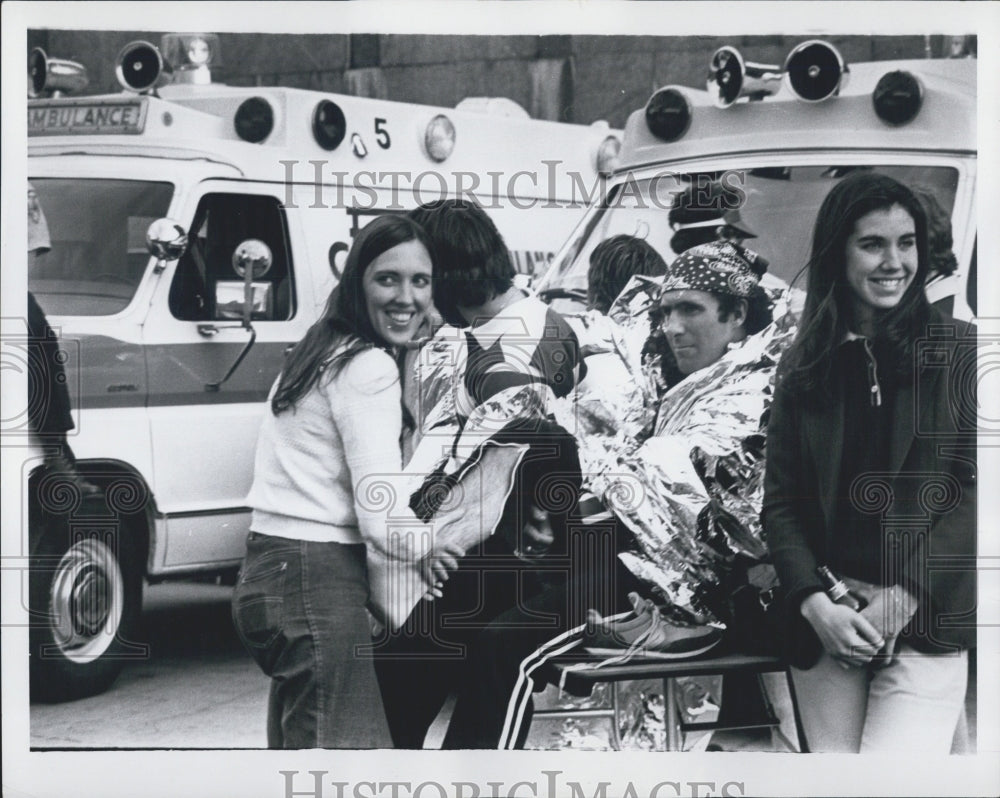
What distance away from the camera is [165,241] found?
14.5 feet

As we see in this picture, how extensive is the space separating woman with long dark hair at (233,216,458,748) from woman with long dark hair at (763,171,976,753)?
3.94 ft

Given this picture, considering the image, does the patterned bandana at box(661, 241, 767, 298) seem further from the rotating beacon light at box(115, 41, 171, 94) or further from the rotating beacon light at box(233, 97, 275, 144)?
the rotating beacon light at box(115, 41, 171, 94)

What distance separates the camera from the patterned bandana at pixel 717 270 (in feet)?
14.1

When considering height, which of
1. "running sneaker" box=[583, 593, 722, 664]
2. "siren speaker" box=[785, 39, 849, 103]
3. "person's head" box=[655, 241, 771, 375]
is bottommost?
"running sneaker" box=[583, 593, 722, 664]

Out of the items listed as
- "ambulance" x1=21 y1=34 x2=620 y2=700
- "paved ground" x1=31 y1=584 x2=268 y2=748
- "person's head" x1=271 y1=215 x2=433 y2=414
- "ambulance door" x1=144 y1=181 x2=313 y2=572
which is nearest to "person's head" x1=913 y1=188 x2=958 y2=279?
"ambulance" x1=21 y1=34 x2=620 y2=700

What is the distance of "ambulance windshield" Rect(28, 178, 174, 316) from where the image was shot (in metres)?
4.40

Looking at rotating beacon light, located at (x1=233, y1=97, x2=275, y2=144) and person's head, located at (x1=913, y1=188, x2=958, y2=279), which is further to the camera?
rotating beacon light, located at (x1=233, y1=97, x2=275, y2=144)

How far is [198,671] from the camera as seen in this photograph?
4.39m

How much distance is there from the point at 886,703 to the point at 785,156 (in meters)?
1.71

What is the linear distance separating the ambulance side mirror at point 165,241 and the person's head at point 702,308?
4.97ft

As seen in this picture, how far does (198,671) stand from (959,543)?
2.38m

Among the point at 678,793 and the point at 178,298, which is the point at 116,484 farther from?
the point at 678,793

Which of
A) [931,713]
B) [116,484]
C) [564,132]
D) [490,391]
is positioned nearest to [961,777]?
[931,713]

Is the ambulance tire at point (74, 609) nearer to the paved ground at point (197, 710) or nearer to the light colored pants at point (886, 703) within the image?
the paved ground at point (197, 710)
